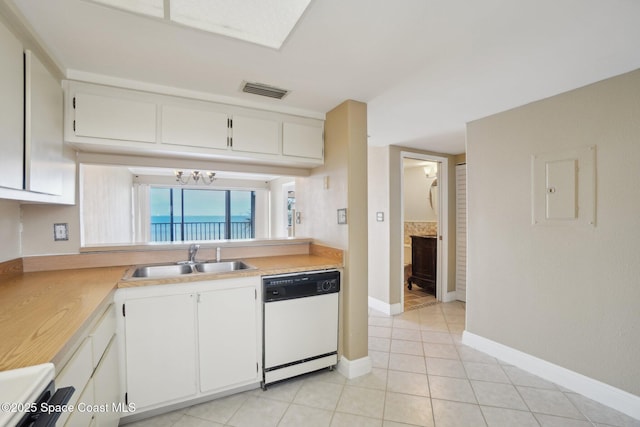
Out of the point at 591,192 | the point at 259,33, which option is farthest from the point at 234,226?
the point at 591,192

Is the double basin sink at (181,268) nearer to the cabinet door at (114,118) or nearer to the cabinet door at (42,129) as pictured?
the cabinet door at (42,129)

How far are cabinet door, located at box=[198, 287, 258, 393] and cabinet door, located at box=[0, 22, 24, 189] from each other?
114 cm

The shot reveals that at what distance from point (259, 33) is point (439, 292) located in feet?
13.5

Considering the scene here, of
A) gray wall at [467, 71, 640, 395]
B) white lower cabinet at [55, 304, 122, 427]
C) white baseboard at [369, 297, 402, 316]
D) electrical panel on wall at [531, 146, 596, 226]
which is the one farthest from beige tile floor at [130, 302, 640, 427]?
electrical panel on wall at [531, 146, 596, 226]

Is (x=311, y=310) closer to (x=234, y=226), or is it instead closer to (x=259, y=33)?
(x=259, y=33)

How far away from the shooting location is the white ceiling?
1.36m

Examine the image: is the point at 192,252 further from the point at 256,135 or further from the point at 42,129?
the point at 42,129

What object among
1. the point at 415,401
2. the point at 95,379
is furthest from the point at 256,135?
the point at 415,401

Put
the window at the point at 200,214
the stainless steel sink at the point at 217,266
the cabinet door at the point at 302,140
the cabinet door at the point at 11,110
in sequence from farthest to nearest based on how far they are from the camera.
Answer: the window at the point at 200,214
the cabinet door at the point at 302,140
the stainless steel sink at the point at 217,266
the cabinet door at the point at 11,110

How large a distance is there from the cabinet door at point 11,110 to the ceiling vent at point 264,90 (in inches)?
46.8

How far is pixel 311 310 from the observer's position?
227cm

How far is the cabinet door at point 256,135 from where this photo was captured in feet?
7.80

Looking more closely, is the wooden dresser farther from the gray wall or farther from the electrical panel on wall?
the electrical panel on wall

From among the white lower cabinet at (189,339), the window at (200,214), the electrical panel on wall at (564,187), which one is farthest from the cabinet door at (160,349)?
the window at (200,214)
